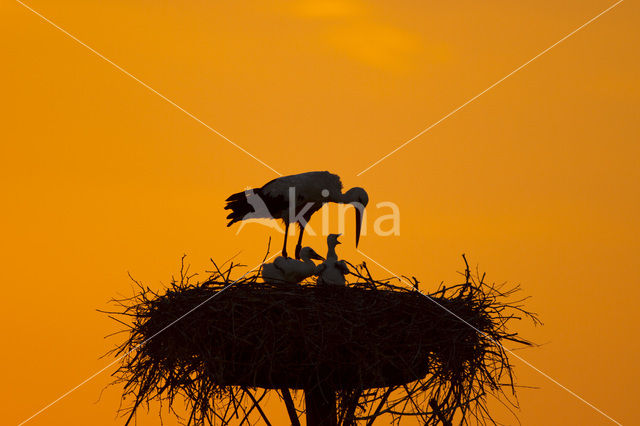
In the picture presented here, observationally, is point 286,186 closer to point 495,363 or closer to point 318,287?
point 318,287

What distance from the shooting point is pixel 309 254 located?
8.23 metres

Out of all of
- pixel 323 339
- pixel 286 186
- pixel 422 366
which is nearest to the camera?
pixel 323 339

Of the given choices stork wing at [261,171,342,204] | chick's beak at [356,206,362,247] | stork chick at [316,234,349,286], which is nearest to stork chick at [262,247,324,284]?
stork chick at [316,234,349,286]

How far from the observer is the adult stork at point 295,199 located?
870 cm

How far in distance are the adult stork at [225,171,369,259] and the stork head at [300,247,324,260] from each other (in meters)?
0.56

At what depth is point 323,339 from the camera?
256 inches

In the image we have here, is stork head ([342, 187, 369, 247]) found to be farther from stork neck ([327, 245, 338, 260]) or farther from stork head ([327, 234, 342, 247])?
stork neck ([327, 245, 338, 260])

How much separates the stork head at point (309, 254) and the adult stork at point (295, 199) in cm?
56

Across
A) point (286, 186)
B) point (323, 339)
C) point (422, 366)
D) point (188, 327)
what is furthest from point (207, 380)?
point (286, 186)

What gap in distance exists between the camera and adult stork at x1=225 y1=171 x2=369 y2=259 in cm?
870

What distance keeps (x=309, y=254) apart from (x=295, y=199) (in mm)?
793

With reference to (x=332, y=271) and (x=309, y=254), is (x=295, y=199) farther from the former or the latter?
(x=332, y=271)

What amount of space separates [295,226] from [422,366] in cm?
263

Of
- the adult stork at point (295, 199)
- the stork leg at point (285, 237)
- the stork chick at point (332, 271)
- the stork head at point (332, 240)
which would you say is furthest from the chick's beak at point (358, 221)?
the stork chick at point (332, 271)
